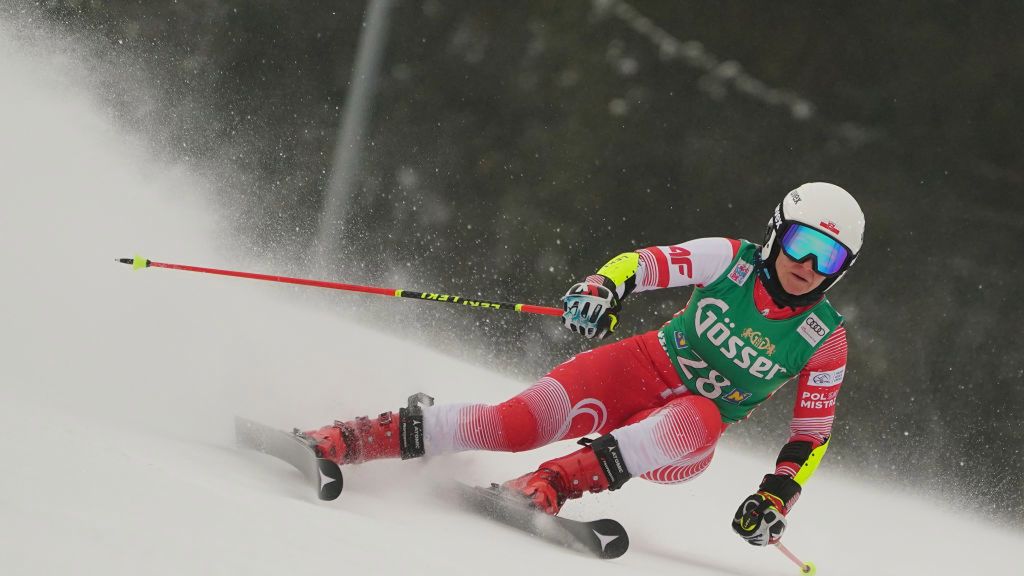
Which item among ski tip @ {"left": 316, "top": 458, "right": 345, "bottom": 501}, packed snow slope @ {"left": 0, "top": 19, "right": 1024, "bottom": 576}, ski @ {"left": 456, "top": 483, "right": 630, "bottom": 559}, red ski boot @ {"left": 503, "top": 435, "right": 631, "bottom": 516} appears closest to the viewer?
packed snow slope @ {"left": 0, "top": 19, "right": 1024, "bottom": 576}

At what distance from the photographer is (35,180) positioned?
Result: 14.8ft

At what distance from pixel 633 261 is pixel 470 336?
290 cm

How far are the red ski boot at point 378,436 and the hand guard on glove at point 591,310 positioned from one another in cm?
51

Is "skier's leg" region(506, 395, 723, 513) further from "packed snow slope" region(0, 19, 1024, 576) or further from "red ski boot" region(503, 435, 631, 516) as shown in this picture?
"packed snow slope" region(0, 19, 1024, 576)

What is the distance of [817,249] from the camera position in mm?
2873

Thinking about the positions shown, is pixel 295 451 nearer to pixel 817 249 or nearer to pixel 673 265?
pixel 673 265

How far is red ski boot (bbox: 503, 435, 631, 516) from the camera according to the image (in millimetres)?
Answer: 2732

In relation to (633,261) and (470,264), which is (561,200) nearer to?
(470,264)

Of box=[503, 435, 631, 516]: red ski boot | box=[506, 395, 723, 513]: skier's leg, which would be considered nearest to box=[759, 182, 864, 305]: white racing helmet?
box=[506, 395, 723, 513]: skier's leg

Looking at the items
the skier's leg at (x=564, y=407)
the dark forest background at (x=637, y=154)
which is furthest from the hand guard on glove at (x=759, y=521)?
the dark forest background at (x=637, y=154)

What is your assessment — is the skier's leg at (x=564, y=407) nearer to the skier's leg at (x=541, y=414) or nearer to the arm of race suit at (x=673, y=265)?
the skier's leg at (x=541, y=414)

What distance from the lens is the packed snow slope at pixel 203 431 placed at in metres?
1.64

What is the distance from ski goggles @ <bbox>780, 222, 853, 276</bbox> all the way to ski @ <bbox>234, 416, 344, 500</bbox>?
141cm

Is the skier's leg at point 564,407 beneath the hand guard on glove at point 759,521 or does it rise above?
above
